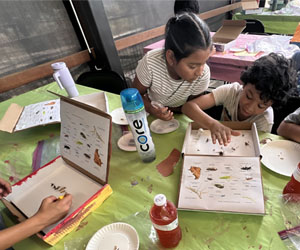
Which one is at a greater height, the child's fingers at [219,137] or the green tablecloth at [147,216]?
the child's fingers at [219,137]

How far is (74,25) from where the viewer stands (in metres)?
2.07

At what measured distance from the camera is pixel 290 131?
2.47ft

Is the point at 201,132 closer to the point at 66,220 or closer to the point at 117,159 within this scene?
the point at 117,159

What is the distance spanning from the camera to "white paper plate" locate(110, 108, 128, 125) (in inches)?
38.2

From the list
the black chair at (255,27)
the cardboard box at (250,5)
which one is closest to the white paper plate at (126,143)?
the black chair at (255,27)

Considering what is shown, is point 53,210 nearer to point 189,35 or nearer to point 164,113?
point 164,113

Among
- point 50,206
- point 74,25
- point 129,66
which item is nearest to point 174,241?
point 50,206

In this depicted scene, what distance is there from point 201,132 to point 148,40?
7.62 ft

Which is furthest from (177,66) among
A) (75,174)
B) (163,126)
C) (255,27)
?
(255,27)

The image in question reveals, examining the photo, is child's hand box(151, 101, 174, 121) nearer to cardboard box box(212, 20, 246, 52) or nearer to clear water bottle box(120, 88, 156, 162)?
clear water bottle box(120, 88, 156, 162)

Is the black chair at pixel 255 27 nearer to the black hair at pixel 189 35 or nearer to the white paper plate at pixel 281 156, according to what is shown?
the black hair at pixel 189 35

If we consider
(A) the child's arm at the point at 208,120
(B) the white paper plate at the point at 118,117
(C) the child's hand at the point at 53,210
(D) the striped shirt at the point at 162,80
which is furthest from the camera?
(D) the striped shirt at the point at 162,80

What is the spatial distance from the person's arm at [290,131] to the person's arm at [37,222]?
2.69 feet

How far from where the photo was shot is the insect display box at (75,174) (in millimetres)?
559
